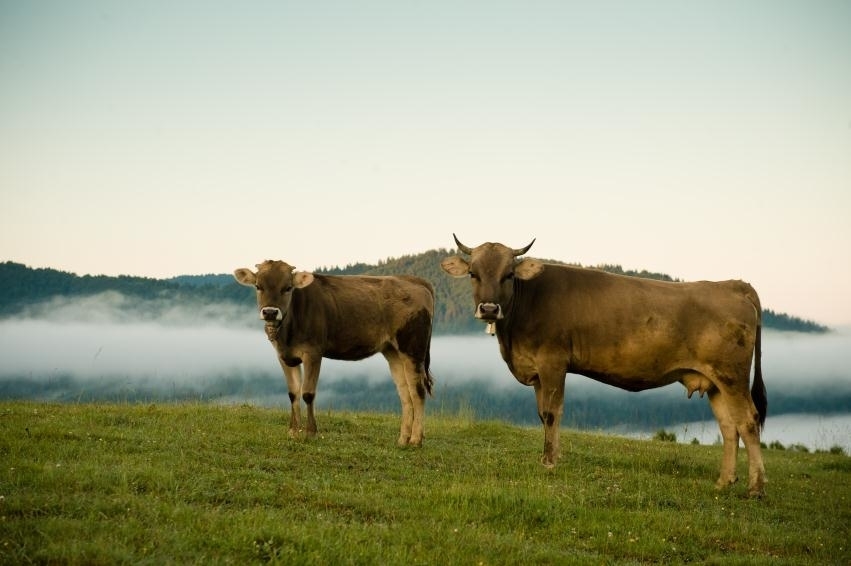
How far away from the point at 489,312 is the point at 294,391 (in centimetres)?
491

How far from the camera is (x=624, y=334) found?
13664 mm

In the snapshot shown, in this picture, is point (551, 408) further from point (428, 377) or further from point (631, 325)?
point (428, 377)

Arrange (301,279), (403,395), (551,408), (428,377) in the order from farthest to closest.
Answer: (428,377)
(403,395)
(301,279)
(551,408)

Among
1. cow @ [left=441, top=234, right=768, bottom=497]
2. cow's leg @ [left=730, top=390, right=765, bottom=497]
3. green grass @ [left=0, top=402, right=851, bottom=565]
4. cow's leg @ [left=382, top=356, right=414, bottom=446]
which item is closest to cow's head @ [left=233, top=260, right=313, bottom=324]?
green grass @ [left=0, top=402, right=851, bottom=565]

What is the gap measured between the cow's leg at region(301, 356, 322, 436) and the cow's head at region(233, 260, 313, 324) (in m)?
1.06

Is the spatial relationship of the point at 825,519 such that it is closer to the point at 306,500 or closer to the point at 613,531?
the point at 613,531

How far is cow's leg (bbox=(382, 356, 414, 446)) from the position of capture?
1609cm

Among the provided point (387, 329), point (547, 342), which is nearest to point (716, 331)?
point (547, 342)

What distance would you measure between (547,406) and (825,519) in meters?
4.30

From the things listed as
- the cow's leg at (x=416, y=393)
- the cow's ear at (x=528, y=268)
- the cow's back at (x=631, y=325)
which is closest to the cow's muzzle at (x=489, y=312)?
the cow's back at (x=631, y=325)

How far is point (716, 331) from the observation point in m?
13.3

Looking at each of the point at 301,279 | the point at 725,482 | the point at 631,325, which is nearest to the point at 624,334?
the point at 631,325

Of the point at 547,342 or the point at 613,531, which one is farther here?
the point at 547,342

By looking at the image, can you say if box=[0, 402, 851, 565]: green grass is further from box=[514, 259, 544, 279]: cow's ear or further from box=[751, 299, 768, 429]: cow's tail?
box=[514, 259, 544, 279]: cow's ear
